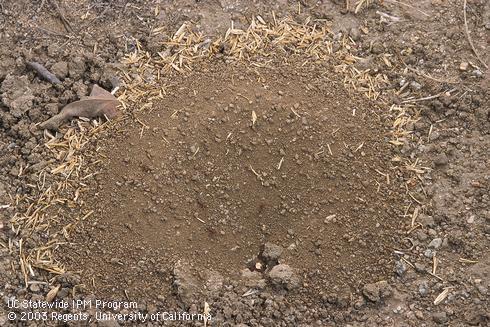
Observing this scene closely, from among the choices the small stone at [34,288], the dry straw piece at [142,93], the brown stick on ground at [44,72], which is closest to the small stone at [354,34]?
the dry straw piece at [142,93]

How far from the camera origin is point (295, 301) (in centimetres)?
317

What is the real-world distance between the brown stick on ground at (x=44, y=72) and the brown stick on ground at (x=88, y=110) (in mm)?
231

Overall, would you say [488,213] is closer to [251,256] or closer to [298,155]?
[298,155]

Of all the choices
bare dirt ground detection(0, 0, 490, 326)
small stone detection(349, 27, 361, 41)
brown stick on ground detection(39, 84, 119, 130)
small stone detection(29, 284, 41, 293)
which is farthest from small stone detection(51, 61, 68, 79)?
small stone detection(349, 27, 361, 41)

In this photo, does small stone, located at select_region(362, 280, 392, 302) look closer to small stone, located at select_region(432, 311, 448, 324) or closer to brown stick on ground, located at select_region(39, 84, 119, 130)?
small stone, located at select_region(432, 311, 448, 324)

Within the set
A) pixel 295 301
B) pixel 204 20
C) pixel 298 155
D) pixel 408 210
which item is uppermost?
pixel 204 20

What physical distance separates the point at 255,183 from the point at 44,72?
4.65 feet

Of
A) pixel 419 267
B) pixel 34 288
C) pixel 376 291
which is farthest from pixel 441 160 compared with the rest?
pixel 34 288

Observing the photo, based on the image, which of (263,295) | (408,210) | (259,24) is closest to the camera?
(263,295)

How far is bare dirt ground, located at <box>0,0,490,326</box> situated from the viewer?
3.17 metres

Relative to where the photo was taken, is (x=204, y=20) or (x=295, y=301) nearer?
(x=295, y=301)

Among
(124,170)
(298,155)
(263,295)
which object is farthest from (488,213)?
(124,170)

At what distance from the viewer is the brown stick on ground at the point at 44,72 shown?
3666mm

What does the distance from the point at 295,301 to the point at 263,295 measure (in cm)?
17
